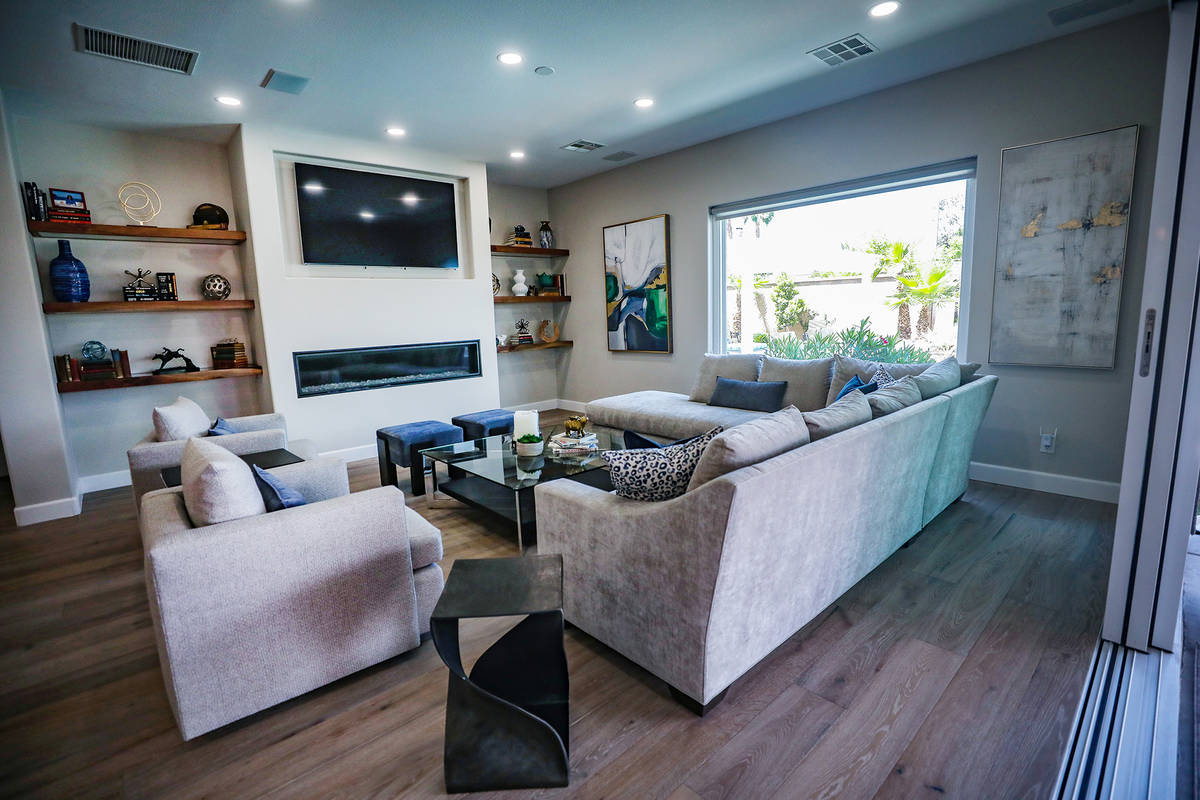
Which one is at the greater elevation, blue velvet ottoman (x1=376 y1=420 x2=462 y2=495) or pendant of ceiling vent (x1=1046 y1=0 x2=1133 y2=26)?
pendant of ceiling vent (x1=1046 y1=0 x2=1133 y2=26)

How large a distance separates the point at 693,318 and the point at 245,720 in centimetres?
450

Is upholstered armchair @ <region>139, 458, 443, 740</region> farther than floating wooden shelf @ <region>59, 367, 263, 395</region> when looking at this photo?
No

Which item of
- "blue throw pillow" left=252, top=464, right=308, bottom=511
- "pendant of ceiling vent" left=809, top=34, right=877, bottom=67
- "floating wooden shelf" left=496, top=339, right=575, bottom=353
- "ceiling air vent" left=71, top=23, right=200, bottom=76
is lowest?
"blue throw pillow" left=252, top=464, right=308, bottom=511

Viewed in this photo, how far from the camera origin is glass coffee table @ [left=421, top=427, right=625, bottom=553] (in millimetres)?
2840

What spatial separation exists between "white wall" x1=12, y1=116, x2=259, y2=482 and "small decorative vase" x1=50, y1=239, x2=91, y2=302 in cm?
23

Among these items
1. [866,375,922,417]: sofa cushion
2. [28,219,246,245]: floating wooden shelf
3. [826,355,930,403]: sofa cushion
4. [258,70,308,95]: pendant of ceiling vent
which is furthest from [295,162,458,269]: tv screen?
[866,375,922,417]: sofa cushion

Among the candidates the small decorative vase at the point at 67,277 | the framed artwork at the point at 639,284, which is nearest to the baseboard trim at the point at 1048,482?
the framed artwork at the point at 639,284

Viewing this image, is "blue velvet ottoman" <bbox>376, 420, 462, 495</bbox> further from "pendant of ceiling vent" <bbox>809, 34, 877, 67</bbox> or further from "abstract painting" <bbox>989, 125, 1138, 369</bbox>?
"abstract painting" <bbox>989, 125, 1138, 369</bbox>

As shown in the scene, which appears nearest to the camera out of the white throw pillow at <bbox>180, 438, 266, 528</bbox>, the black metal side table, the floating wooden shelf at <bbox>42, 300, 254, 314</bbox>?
the black metal side table

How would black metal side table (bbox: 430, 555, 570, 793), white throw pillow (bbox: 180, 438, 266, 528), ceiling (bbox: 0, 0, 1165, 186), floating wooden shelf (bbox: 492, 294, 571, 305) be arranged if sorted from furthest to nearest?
floating wooden shelf (bbox: 492, 294, 571, 305), ceiling (bbox: 0, 0, 1165, 186), white throw pillow (bbox: 180, 438, 266, 528), black metal side table (bbox: 430, 555, 570, 793)

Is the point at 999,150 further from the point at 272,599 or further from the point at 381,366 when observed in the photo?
the point at 381,366

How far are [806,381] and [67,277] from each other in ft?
17.1

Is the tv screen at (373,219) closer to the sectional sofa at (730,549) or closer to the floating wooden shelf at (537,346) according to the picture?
the floating wooden shelf at (537,346)

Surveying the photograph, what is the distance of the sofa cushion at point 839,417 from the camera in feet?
6.44
